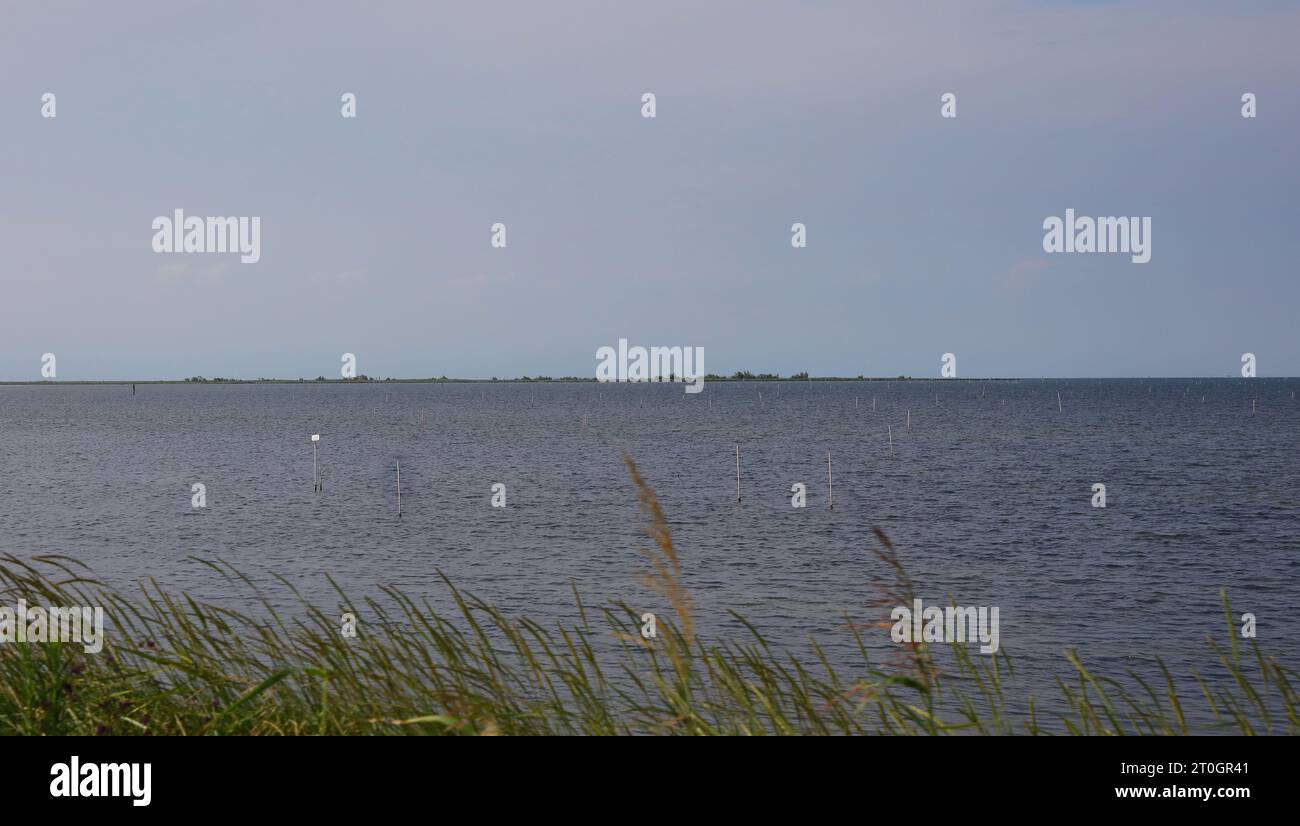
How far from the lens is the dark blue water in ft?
125

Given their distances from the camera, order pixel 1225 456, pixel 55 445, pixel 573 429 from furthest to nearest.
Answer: pixel 573 429 → pixel 55 445 → pixel 1225 456

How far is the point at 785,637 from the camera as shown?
3316 centimetres

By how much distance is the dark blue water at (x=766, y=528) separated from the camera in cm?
3812

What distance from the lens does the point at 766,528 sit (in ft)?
194

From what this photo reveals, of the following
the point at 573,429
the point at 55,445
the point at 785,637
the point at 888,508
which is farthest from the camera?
the point at 573,429
